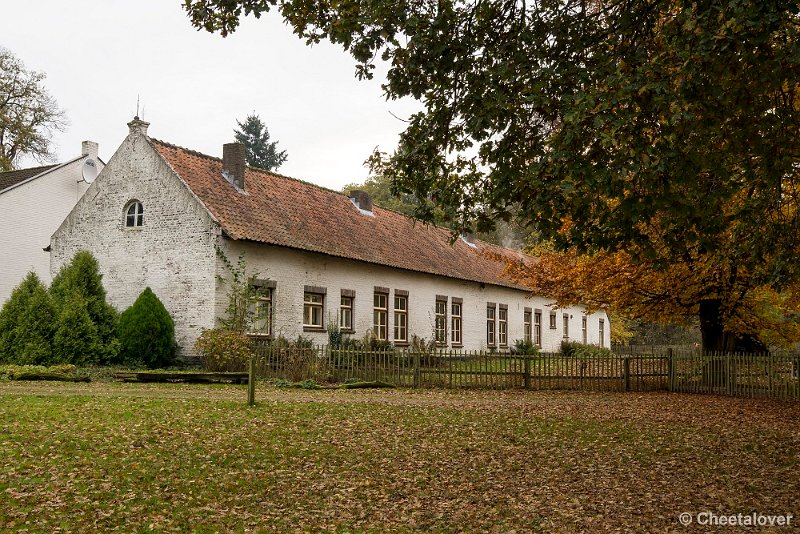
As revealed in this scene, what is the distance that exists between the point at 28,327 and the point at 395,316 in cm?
1286

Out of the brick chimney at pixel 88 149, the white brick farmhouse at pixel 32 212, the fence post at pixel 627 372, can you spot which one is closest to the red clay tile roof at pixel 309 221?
the fence post at pixel 627 372

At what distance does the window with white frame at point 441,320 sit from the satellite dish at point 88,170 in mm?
17675

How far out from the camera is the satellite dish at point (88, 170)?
3631 centimetres

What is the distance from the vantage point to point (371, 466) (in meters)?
9.58

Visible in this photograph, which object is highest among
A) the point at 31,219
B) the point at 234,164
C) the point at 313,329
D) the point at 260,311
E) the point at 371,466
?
Result: the point at 234,164

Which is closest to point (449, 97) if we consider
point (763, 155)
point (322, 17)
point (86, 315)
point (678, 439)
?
point (322, 17)

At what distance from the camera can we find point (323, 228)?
2764 centimetres

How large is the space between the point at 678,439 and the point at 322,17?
806 cm

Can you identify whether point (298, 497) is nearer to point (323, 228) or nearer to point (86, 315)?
point (86, 315)

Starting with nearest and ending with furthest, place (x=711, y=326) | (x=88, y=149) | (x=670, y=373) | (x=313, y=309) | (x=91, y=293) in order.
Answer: (x=670, y=373) → (x=711, y=326) → (x=91, y=293) → (x=313, y=309) → (x=88, y=149)

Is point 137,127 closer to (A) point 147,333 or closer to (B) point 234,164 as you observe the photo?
(B) point 234,164

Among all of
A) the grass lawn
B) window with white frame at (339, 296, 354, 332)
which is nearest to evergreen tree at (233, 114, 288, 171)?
window with white frame at (339, 296, 354, 332)

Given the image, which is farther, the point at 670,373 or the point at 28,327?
the point at 28,327

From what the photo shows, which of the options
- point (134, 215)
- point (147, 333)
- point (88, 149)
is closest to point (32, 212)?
point (88, 149)
